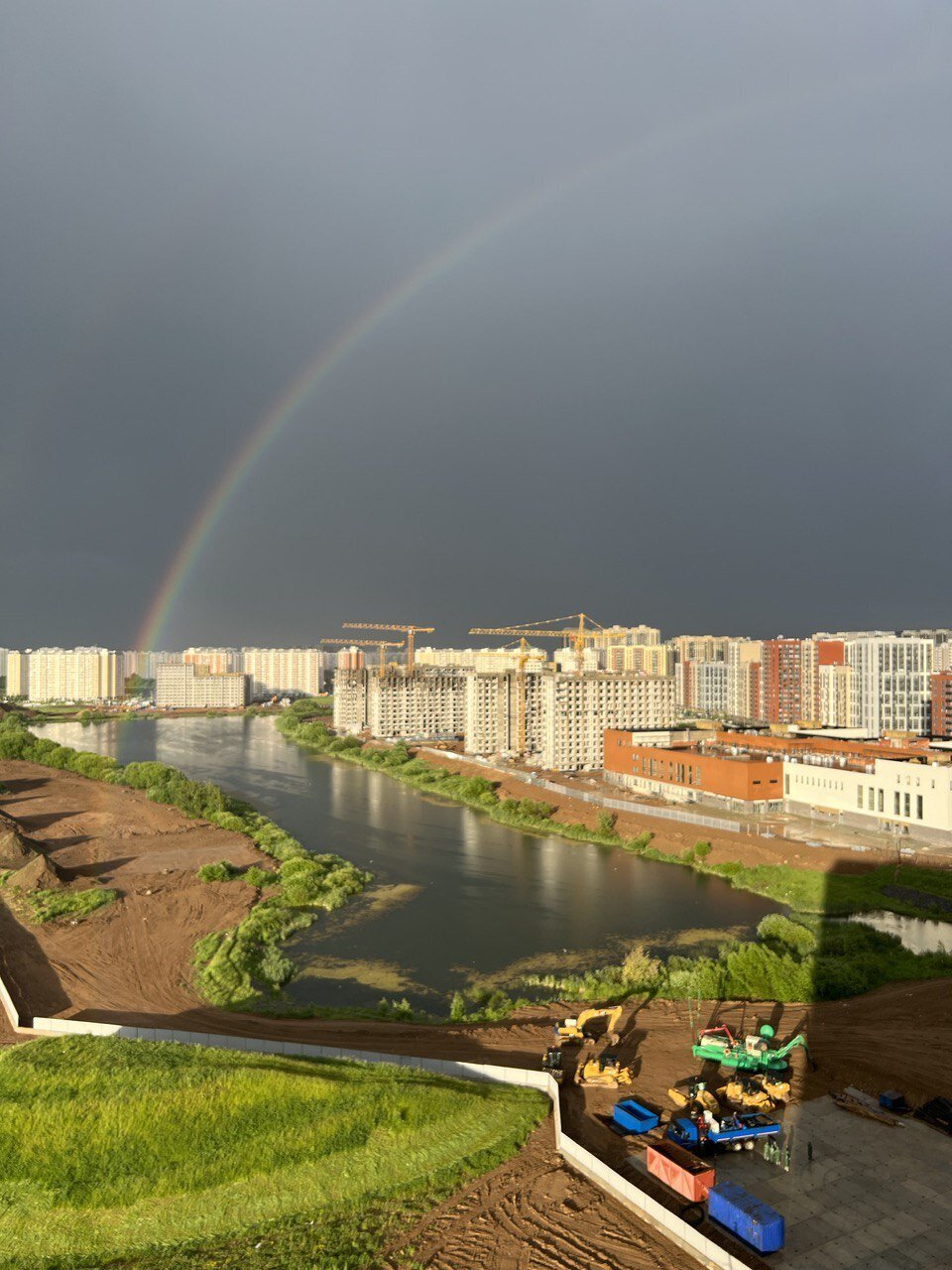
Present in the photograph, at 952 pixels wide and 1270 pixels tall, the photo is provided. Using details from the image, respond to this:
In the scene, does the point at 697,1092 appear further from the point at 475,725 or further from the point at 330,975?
the point at 475,725

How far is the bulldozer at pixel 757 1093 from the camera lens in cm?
588

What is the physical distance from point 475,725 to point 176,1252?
964 inches

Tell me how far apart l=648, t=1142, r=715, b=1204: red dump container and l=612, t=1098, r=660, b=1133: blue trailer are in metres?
0.39

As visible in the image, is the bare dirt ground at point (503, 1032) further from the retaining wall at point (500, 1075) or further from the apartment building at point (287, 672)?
the apartment building at point (287, 672)

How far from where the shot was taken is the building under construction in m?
24.8

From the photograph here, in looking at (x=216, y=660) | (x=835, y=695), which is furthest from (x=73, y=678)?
(x=835, y=695)

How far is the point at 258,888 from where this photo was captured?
13.6m

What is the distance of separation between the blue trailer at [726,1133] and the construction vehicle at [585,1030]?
6.25ft

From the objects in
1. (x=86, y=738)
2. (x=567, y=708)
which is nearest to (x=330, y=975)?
(x=567, y=708)

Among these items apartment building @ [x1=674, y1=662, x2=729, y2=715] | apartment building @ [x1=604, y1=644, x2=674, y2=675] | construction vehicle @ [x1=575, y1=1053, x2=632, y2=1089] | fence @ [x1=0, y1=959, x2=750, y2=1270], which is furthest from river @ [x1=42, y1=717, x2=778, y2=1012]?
apartment building @ [x1=604, y1=644, x2=674, y2=675]

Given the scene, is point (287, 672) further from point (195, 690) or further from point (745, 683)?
point (745, 683)

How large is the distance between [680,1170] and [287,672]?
71342 mm

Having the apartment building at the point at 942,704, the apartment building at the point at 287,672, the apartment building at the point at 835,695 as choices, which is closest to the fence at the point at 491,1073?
the apartment building at the point at 942,704

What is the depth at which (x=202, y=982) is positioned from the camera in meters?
9.54
